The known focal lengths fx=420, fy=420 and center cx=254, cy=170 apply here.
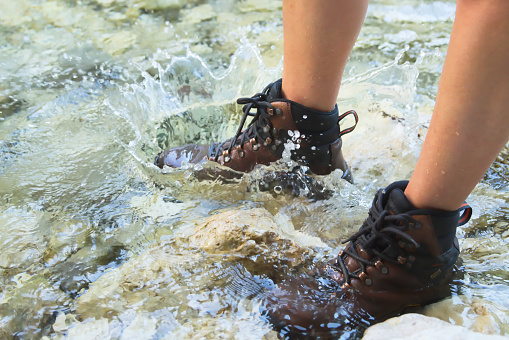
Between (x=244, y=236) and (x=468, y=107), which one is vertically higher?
(x=468, y=107)

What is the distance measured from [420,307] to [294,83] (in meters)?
0.81

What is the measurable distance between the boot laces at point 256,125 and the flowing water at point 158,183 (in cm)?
14

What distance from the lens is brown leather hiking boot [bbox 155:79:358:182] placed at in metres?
1.48

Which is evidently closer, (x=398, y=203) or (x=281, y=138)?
(x=398, y=203)

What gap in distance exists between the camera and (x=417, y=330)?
102 centimetres

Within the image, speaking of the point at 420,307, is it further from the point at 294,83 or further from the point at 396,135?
the point at 396,135

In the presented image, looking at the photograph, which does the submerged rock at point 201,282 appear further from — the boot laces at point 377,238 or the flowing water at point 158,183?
the boot laces at point 377,238

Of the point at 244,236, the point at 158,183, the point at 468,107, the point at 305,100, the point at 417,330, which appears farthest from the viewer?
the point at 158,183

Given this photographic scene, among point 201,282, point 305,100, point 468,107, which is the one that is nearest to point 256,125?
point 305,100

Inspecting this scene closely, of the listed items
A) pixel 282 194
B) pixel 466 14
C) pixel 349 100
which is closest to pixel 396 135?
pixel 349 100

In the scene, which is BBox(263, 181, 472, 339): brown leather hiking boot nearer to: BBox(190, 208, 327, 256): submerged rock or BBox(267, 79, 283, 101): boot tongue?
BBox(190, 208, 327, 256): submerged rock

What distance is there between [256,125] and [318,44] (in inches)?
16.4

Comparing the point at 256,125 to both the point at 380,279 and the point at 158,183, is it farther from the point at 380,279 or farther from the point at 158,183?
the point at 380,279

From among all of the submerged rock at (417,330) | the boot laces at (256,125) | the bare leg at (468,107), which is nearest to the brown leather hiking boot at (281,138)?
the boot laces at (256,125)
